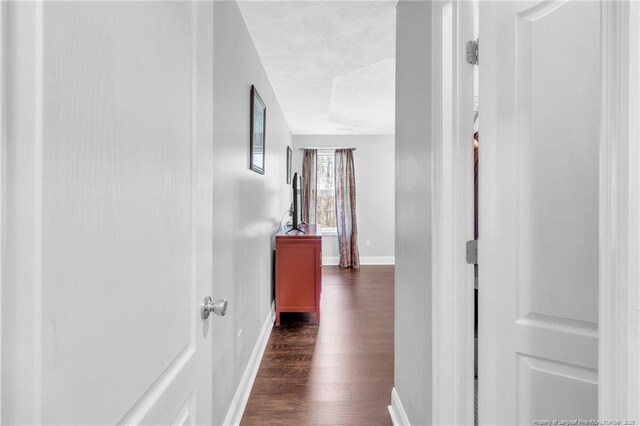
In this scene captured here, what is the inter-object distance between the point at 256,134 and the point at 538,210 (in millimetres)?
1997

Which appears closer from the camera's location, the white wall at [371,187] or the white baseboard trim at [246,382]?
the white baseboard trim at [246,382]

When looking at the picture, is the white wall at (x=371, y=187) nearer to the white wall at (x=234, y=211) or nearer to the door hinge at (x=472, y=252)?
the white wall at (x=234, y=211)

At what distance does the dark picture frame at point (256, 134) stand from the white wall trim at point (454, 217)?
146 cm

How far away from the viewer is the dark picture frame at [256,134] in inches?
93.5

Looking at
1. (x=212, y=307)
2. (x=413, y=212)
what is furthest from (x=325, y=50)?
(x=212, y=307)

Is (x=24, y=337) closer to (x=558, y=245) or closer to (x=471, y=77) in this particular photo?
(x=558, y=245)

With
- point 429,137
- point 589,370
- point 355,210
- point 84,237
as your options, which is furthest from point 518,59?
point 355,210

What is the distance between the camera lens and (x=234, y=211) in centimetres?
193

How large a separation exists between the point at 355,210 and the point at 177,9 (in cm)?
564

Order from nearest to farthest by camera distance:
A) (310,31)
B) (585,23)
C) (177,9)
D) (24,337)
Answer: (24,337)
(177,9)
(585,23)
(310,31)

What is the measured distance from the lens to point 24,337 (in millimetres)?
375

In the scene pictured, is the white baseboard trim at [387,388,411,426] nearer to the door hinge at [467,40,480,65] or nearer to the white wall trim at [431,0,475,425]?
the white wall trim at [431,0,475,425]

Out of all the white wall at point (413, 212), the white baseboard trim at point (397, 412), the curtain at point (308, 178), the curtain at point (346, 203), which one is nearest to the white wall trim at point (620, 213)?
the white wall at point (413, 212)

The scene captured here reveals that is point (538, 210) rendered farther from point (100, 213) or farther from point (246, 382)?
point (246, 382)
